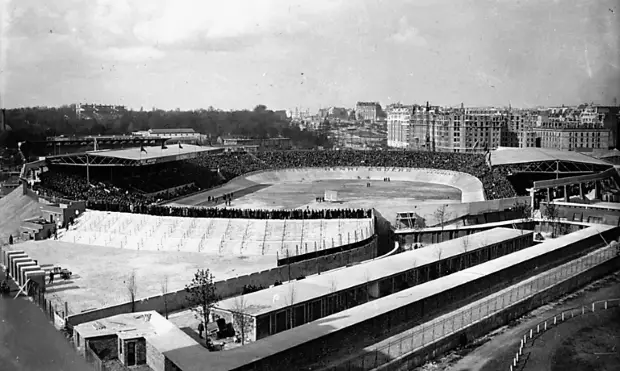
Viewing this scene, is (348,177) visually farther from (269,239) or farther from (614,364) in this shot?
(614,364)

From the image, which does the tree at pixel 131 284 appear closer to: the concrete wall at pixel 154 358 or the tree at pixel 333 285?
the tree at pixel 333 285

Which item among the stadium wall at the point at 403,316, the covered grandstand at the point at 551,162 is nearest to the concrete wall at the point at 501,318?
the stadium wall at the point at 403,316

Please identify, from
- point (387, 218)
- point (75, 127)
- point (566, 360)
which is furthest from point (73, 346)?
point (75, 127)

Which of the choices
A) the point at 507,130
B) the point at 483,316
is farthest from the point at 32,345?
the point at 507,130

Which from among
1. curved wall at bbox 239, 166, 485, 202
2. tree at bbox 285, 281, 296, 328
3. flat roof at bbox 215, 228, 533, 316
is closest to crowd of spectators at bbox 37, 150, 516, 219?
curved wall at bbox 239, 166, 485, 202

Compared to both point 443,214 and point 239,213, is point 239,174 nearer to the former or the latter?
point 443,214

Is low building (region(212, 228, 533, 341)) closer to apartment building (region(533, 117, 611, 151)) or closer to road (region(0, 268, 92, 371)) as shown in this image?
road (region(0, 268, 92, 371))
